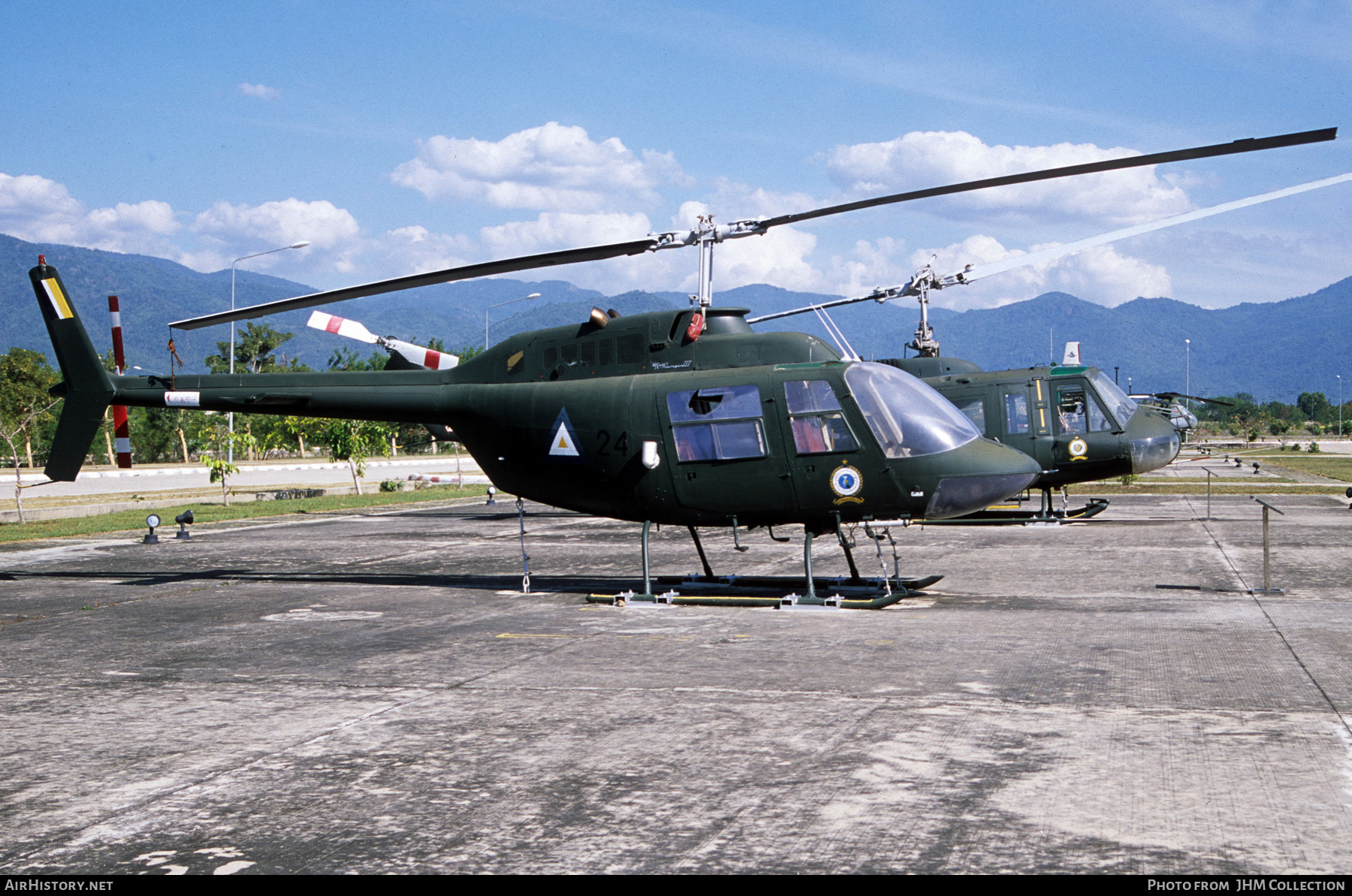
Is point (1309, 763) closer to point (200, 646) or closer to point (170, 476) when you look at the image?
point (200, 646)

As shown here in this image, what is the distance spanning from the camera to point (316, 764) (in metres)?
6.46

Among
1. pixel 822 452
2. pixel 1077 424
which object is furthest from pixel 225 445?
pixel 822 452

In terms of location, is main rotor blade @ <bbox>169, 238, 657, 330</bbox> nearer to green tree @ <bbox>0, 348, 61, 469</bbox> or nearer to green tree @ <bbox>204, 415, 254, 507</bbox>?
green tree @ <bbox>204, 415, 254, 507</bbox>

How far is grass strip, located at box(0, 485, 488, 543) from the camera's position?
25375mm

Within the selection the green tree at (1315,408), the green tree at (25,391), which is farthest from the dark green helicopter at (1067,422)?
the green tree at (1315,408)

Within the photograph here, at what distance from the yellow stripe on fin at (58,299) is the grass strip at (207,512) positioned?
29.9ft

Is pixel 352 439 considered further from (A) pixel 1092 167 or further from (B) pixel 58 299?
(A) pixel 1092 167

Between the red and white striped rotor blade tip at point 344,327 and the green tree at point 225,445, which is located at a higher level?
the red and white striped rotor blade tip at point 344,327

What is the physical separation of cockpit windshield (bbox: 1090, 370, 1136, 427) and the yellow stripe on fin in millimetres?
17279

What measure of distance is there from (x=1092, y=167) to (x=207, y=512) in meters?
27.8

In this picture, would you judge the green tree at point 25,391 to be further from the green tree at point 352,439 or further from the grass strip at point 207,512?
the grass strip at point 207,512

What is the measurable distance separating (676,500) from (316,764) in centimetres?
696

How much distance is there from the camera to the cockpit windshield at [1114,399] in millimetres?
Result: 20141
